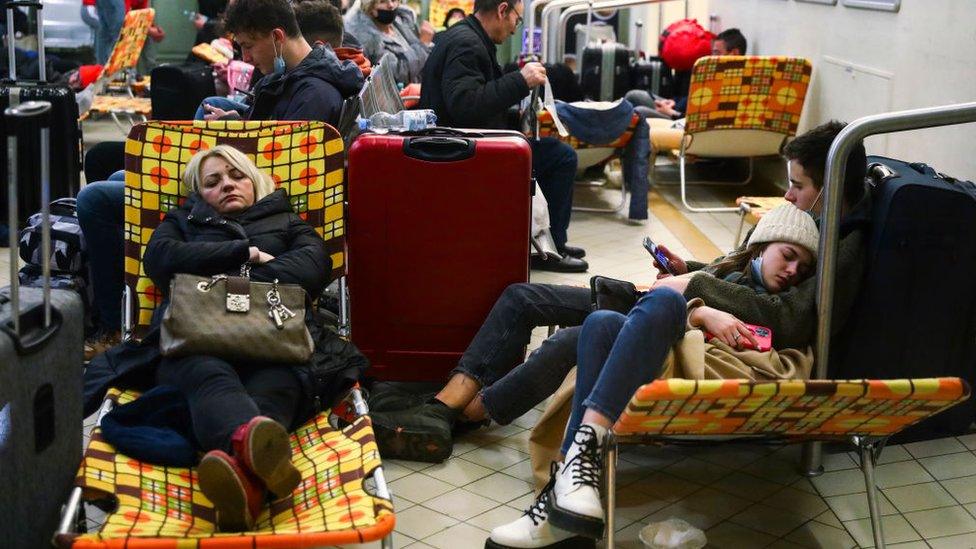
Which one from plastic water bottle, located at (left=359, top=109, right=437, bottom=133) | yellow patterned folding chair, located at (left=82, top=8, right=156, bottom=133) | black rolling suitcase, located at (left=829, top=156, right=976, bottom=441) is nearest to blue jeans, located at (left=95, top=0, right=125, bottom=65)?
yellow patterned folding chair, located at (left=82, top=8, right=156, bottom=133)

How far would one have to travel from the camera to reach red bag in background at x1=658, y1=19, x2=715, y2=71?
25.8 ft

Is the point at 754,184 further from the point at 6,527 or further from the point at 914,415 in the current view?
the point at 6,527

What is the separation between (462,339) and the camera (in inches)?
138

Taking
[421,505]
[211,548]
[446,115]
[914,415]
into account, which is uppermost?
[446,115]

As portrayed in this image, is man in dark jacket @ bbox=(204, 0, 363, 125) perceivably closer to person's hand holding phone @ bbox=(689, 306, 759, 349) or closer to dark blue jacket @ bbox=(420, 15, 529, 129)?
dark blue jacket @ bbox=(420, 15, 529, 129)

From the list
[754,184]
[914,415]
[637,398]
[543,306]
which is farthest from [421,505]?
[754,184]

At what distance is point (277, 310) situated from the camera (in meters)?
2.77

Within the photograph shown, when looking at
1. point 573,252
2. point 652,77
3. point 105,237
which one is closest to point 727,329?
point 105,237

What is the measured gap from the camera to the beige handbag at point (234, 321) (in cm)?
268

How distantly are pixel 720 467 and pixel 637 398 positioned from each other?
114cm

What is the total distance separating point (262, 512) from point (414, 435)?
753mm

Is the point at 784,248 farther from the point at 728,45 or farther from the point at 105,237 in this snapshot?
the point at 728,45

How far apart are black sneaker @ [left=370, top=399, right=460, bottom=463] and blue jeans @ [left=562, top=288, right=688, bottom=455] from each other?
590 millimetres

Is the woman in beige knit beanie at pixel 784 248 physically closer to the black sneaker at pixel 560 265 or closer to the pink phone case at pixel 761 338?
the pink phone case at pixel 761 338
